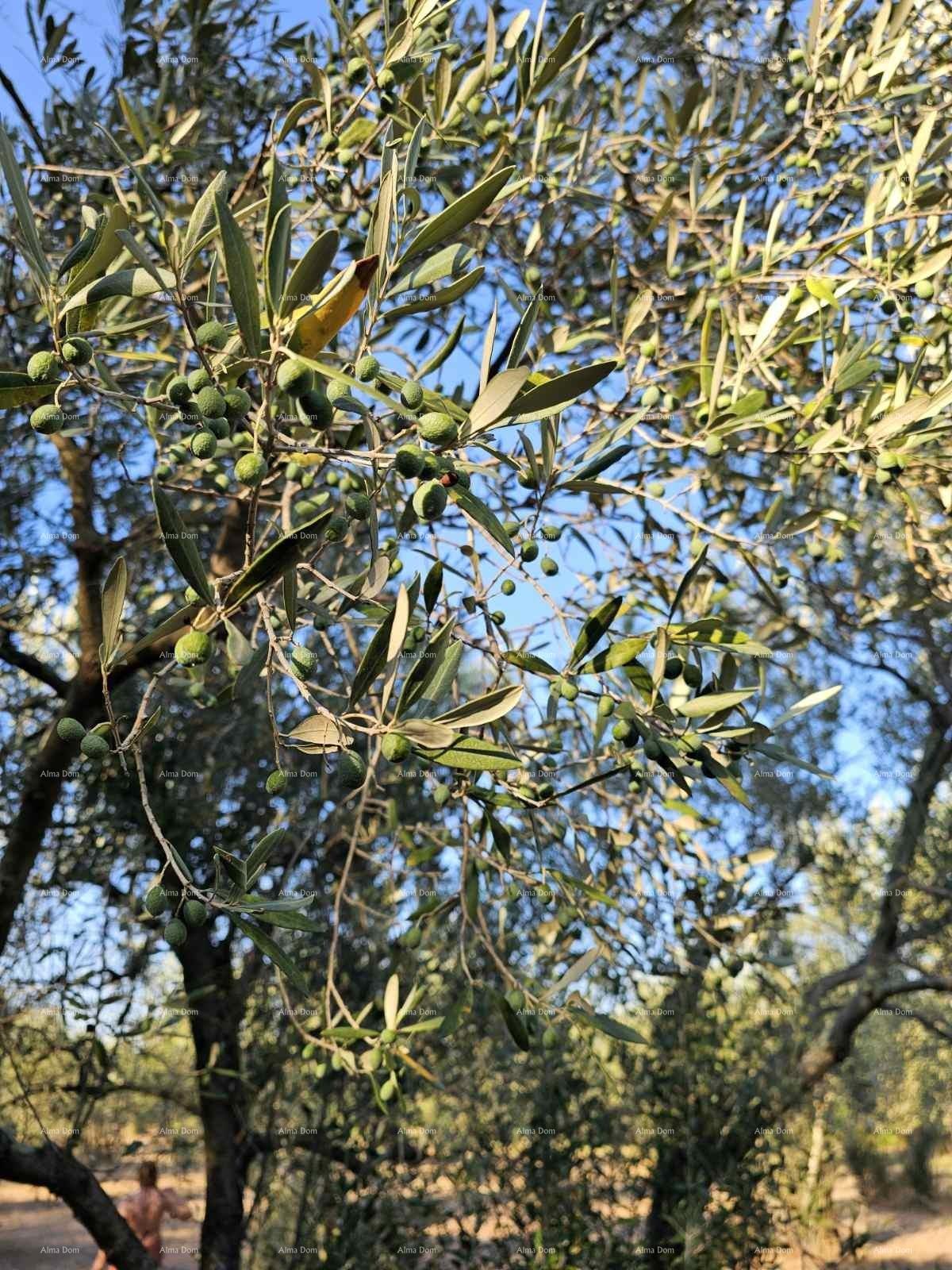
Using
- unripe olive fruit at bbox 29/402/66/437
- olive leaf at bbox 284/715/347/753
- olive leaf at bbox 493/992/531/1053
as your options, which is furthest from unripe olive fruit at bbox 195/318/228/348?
olive leaf at bbox 493/992/531/1053

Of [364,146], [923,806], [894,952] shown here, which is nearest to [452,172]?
[364,146]

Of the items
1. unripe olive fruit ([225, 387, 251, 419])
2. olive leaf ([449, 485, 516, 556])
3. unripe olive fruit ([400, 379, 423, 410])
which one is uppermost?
unripe olive fruit ([400, 379, 423, 410])

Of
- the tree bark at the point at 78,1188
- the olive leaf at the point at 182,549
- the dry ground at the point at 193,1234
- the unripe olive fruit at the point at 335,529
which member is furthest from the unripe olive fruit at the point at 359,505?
the dry ground at the point at 193,1234

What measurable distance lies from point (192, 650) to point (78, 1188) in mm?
3429

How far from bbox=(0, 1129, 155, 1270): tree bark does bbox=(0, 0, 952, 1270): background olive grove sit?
0.02 metres

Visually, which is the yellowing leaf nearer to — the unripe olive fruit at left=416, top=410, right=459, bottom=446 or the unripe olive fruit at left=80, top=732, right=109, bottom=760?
the unripe olive fruit at left=416, top=410, right=459, bottom=446

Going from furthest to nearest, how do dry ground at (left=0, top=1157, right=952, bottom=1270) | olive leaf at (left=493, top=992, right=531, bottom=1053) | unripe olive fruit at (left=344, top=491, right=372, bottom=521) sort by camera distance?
dry ground at (left=0, top=1157, right=952, bottom=1270) → olive leaf at (left=493, top=992, right=531, bottom=1053) → unripe olive fruit at (left=344, top=491, right=372, bottom=521)

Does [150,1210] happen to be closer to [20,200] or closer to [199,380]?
[199,380]

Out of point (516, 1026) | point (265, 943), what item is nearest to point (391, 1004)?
point (516, 1026)

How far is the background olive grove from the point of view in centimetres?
186

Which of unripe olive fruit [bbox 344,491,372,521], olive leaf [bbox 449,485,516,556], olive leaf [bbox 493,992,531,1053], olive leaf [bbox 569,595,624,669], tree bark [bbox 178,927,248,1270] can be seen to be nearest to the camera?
olive leaf [bbox 449,485,516,556]

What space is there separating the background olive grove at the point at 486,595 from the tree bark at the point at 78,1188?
20 millimetres

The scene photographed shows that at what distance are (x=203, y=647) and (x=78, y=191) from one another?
10.8 ft

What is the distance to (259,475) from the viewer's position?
4.46 ft
